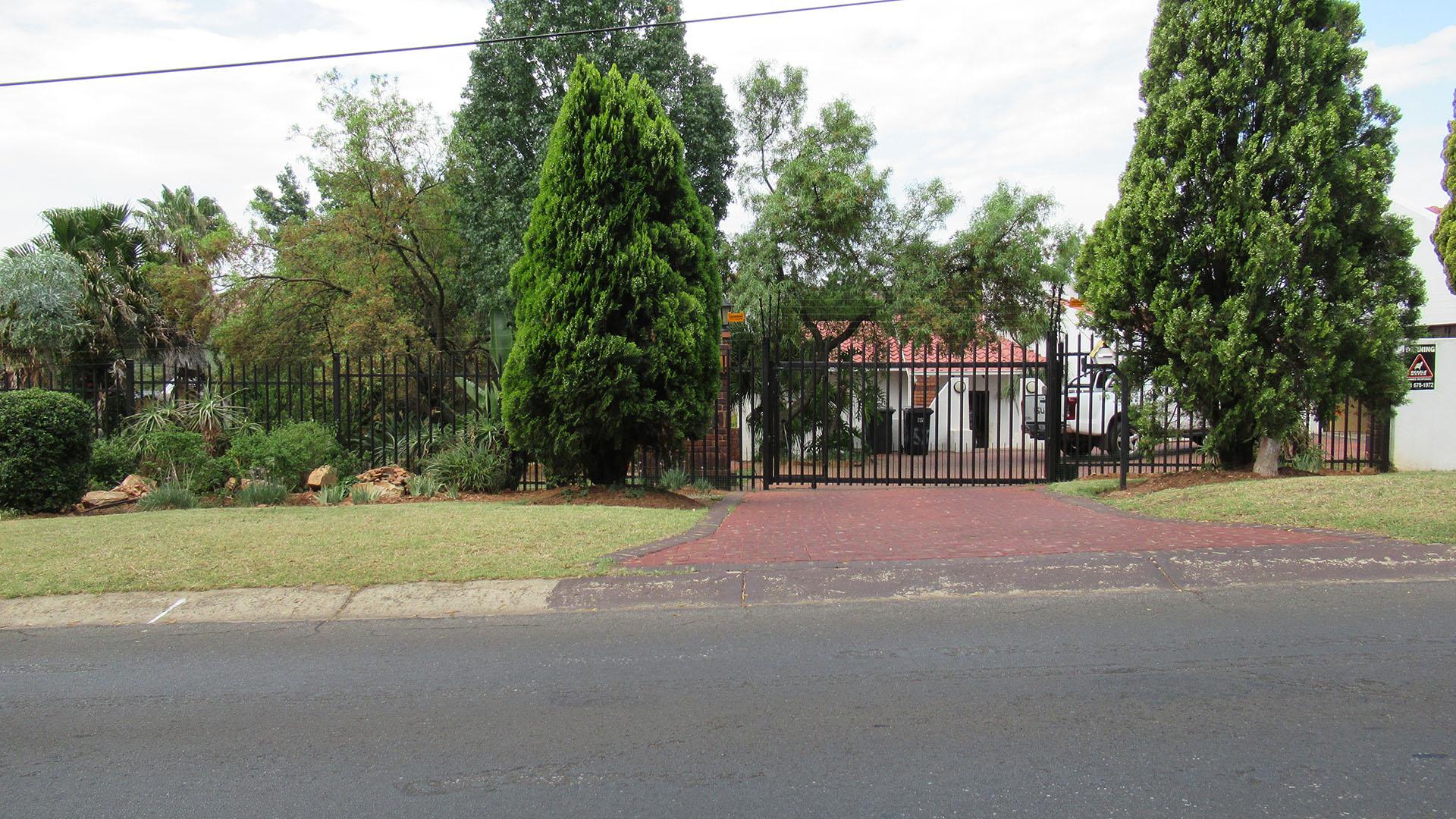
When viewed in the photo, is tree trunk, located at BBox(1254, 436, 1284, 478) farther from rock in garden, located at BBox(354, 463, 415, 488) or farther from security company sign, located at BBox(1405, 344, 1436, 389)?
rock in garden, located at BBox(354, 463, 415, 488)

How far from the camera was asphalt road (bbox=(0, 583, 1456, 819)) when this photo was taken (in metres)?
3.44

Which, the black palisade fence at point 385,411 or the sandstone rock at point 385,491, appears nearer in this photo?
the sandstone rock at point 385,491

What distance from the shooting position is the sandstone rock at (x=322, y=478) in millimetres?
11367

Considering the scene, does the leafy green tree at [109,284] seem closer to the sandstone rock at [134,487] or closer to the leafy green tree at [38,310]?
the leafy green tree at [38,310]

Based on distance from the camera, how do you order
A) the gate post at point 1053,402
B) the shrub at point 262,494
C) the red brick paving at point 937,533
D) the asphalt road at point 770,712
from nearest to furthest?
the asphalt road at point 770,712, the red brick paving at point 937,533, the shrub at point 262,494, the gate post at point 1053,402

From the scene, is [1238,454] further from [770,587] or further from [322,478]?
[322,478]

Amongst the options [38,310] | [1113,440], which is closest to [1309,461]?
[1113,440]

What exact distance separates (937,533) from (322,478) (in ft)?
25.0

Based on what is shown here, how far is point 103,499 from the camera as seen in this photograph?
10359 mm

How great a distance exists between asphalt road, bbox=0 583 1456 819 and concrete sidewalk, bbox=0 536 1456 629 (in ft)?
0.79

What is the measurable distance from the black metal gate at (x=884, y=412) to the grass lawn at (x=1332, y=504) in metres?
2.19

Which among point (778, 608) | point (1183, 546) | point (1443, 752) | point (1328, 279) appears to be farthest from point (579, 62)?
point (1443, 752)

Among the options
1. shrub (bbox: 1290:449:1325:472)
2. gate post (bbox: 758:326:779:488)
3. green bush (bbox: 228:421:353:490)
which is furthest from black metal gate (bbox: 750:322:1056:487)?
green bush (bbox: 228:421:353:490)

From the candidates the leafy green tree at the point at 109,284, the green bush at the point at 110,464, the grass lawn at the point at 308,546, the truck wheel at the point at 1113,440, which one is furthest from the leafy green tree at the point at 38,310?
the truck wheel at the point at 1113,440
